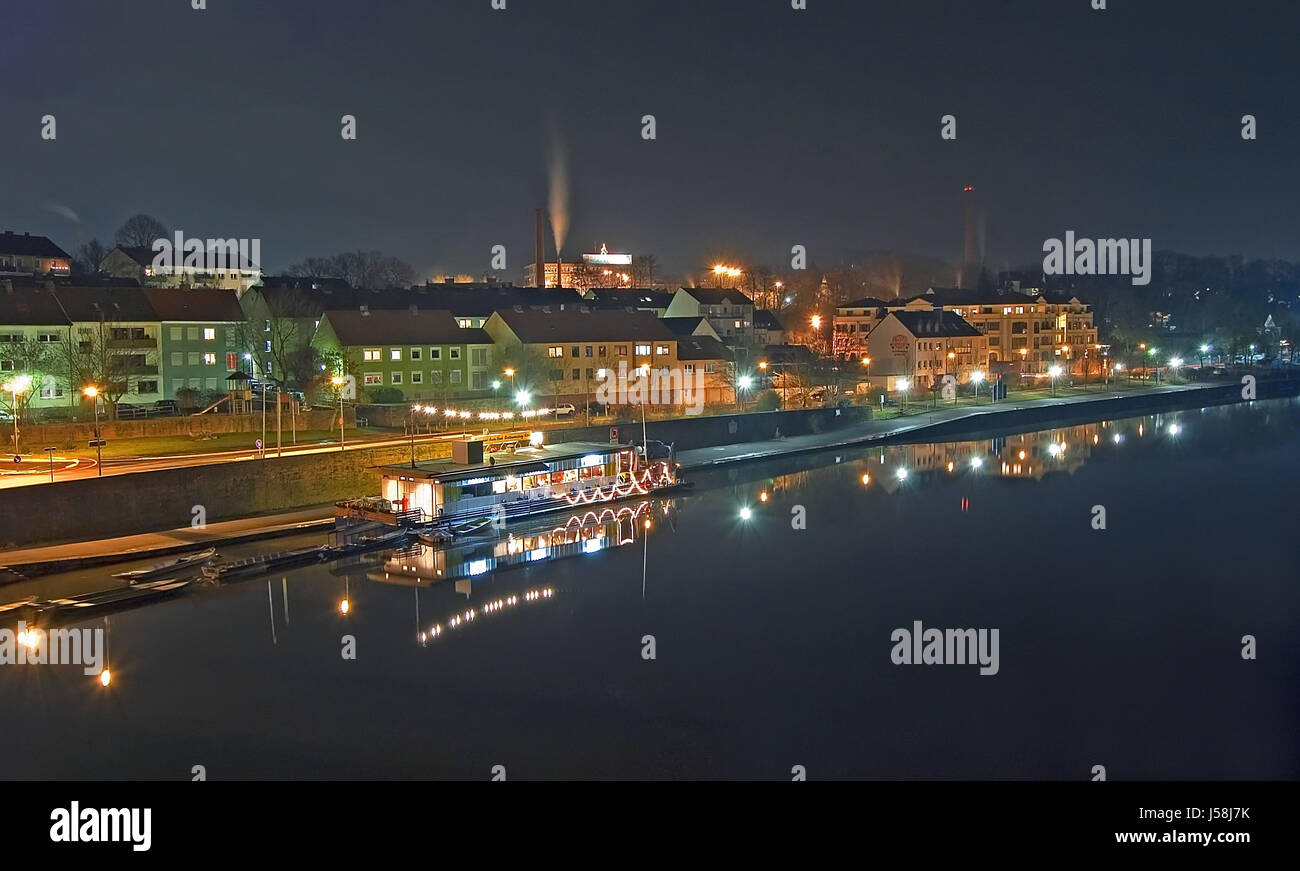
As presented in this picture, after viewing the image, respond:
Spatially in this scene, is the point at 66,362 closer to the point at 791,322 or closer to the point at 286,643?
the point at 286,643

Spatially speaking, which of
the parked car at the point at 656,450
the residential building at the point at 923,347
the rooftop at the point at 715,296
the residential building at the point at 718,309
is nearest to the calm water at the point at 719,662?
the parked car at the point at 656,450

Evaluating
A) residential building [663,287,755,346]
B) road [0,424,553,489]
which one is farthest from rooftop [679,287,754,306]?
road [0,424,553,489]

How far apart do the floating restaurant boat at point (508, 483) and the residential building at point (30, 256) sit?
99.7 ft

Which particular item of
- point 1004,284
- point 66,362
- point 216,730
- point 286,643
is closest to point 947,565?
point 286,643

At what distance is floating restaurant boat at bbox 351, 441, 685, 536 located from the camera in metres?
21.3

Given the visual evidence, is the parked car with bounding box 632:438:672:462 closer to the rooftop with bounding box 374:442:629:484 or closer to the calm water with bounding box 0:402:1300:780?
the rooftop with bounding box 374:442:629:484

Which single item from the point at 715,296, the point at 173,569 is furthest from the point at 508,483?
the point at 715,296

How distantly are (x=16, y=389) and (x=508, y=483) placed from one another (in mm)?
11486

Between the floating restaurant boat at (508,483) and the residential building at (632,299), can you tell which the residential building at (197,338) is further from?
the residential building at (632,299)

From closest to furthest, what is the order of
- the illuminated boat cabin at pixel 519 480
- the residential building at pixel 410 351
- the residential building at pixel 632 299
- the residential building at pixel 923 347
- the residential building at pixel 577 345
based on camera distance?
the illuminated boat cabin at pixel 519 480, the residential building at pixel 410 351, the residential building at pixel 577 345, the residential building at pixel 632 299, the residential building at pixel 923 347

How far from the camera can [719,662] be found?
47.2ft

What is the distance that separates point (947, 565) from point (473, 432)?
1330 centimetres

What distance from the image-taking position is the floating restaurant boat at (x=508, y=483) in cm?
2133

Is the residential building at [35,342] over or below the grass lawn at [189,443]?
over
